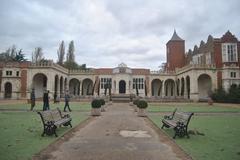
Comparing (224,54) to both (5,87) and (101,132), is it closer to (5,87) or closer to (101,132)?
(101,132)

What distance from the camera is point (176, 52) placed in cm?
5578

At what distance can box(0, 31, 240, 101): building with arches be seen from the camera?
40.8 metres

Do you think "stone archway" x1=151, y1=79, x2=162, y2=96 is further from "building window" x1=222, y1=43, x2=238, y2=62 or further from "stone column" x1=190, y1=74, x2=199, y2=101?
"building window" x1=222, y1=43, x2=238, y2=62

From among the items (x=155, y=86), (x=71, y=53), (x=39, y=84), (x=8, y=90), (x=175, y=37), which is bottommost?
(x=8, y=90)

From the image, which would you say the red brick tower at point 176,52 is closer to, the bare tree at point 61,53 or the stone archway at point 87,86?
the stone archway at point 87,86

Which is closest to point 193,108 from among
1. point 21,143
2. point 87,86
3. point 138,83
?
point 21,143

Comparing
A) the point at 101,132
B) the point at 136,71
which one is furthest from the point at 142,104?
the point at 136,71

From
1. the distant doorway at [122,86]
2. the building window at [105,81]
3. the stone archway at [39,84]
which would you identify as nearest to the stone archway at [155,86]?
the distant doorway at [122,86]

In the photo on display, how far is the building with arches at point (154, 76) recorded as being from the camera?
134 ft

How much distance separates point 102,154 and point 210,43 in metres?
41.9

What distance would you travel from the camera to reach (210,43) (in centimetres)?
4344

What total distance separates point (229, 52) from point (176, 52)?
51.5 ft

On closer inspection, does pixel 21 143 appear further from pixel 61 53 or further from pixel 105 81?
pixel 61 53

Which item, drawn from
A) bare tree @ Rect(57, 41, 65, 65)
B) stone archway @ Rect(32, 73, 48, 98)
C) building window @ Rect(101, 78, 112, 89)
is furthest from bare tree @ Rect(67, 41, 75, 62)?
stone archway @ Rect(32, 73, 48, 98)
